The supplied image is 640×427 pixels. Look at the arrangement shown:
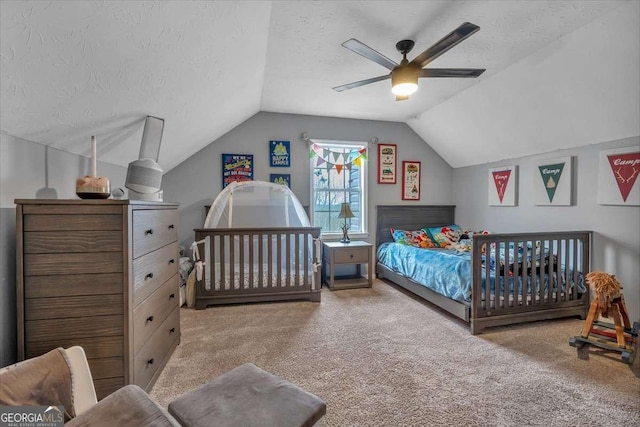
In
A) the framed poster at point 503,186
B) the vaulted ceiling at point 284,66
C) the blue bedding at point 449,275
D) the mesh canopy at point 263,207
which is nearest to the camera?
the vaulted ceiling at point 284,66

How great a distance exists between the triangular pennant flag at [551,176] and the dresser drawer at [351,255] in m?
2.20

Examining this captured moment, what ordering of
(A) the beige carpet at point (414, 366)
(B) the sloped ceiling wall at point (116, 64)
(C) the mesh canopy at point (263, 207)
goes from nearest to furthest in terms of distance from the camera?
(B) the sloped ceiling wall at point (116, 64) < (A) the beige carpet at point (414, 366) < (C) the mesh canopy at point (263, 207)

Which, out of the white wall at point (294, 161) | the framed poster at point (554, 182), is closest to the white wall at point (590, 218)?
the framed poster at point (554, 182)

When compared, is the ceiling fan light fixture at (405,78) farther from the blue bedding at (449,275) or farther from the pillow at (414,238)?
the pillow at (414,238)

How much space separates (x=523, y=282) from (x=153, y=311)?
299cm

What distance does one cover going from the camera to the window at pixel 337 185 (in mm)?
4477

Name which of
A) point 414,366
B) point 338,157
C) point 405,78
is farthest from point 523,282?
point 338,157

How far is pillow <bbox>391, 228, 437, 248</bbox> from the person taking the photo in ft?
13.7

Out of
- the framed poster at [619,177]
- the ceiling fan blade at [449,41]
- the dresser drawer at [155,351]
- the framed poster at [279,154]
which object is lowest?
the dresser drawer at [155,351]

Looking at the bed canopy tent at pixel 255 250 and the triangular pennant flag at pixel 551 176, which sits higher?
the triangular pennant flag at pixel 551 176

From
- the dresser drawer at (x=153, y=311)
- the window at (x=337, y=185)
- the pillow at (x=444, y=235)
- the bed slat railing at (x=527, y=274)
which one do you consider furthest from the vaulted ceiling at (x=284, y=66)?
the pillow at (x=444, y=235)

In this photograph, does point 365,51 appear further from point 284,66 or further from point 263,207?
point 263,207

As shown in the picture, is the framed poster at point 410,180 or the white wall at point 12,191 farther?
the framed poster at point 410,180

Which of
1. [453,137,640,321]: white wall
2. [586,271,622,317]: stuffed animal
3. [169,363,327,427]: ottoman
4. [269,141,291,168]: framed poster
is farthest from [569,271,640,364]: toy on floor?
[269,141,291,168]: framed poster
